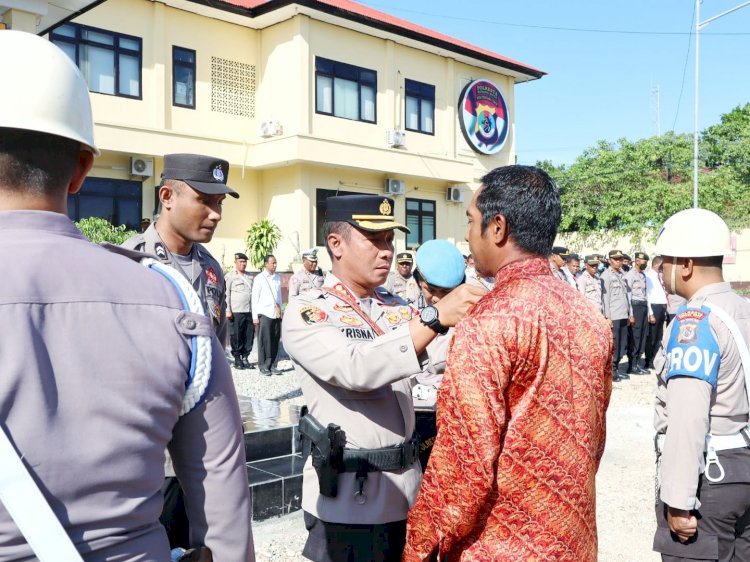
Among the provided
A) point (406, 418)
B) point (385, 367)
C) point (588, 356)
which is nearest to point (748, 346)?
point (588, 356)

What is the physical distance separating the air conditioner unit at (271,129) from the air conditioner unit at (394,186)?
357cm

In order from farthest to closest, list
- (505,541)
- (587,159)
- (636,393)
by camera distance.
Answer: (587,159), (636,393), (505,541)

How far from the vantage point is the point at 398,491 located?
2.37m

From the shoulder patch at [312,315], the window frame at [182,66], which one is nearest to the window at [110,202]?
the window frame at [182,66]

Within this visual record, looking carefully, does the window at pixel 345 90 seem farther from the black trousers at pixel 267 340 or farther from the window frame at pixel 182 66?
the black trousers at pixel 267 340

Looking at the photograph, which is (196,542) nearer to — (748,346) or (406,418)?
(406,418)

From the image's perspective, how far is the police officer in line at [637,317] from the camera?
12.1m

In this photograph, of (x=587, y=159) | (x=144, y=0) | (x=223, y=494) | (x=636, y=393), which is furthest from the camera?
(x=587, y=159)

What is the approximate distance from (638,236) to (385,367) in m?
27.5

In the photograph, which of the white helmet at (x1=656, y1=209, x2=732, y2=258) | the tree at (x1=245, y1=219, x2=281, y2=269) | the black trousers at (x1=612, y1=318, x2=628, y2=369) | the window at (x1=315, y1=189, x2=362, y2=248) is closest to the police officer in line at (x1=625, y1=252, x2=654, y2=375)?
the black trousers at (x1=612, y1=318, x2=628, y2=369)

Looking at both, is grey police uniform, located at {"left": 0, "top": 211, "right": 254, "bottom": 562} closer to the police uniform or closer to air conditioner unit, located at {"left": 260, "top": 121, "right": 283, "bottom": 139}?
the police uniform

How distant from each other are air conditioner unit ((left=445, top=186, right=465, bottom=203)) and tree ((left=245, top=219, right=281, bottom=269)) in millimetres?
6443

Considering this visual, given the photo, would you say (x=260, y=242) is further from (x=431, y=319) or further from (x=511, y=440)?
(x=511, y=440)

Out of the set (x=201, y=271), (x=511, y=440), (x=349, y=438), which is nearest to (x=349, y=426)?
(x=349, y=438)
